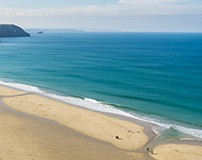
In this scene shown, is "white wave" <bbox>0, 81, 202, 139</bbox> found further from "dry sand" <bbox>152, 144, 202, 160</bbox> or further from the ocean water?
"dry sand" <bbox>152, 144, 202, 160</bbox>

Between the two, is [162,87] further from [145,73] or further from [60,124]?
[60,124]

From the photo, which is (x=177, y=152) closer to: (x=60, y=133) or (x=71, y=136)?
(x=71, y=136)

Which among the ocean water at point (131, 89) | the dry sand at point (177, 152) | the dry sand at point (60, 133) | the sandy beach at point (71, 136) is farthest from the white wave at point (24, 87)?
the dry sand at point (177, 152)

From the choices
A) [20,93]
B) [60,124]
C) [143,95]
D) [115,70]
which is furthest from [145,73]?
[60,124]

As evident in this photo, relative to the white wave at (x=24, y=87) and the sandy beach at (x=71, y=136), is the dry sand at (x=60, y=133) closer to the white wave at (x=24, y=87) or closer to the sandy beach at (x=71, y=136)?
the sandy beach at (x=71, y=136)

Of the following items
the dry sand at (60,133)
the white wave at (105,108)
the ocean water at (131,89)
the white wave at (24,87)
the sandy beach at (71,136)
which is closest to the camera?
the dry sand at (60,133)

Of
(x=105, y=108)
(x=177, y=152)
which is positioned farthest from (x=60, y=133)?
(x=105, y=108)

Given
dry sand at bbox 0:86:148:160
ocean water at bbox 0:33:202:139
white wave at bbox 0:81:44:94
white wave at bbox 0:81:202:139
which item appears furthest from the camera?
white wave at bbox 0:81:44:94

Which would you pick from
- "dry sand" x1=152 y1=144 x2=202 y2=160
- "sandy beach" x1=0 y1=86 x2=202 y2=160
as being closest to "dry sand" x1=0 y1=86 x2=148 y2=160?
"sandy beach" x1=0 y1=86 x2=202 y2=160
